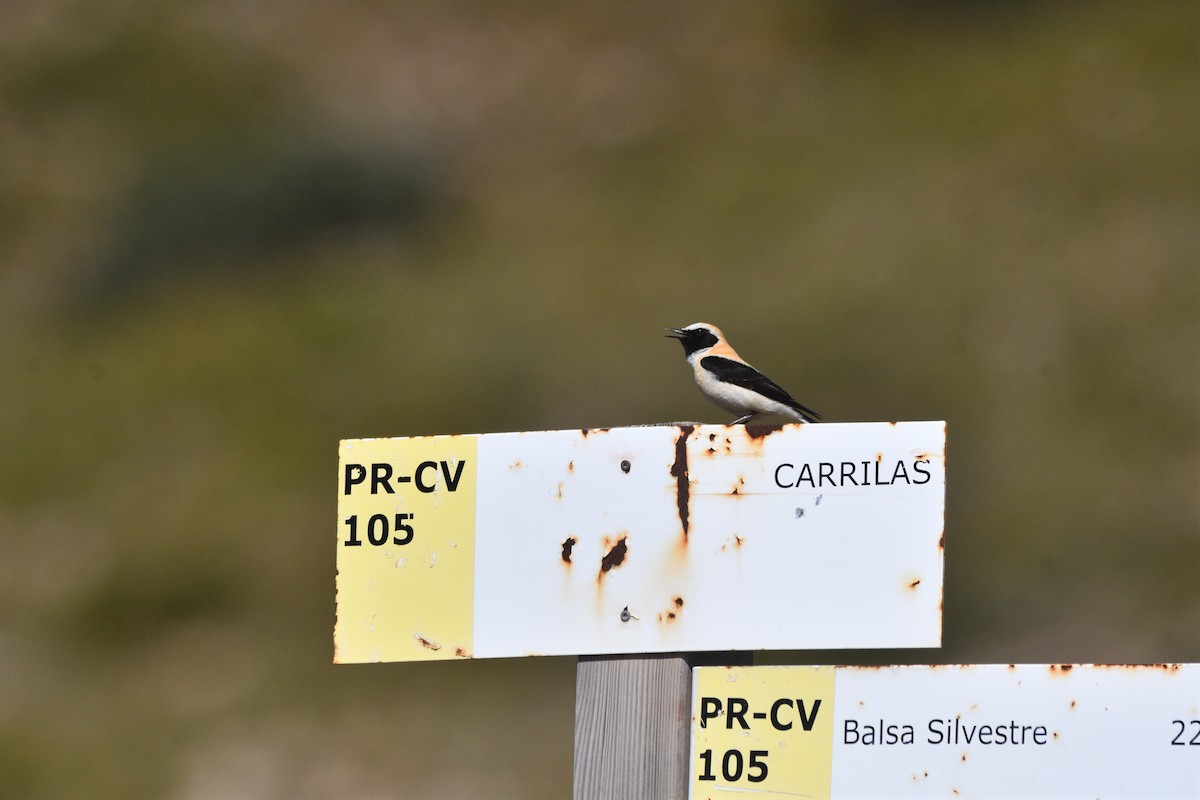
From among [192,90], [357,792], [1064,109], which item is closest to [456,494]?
[357,792]

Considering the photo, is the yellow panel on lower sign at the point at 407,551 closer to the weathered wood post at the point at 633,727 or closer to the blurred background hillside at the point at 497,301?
the weathered wood post at the point at 633,727

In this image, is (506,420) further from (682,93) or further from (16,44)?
(16,44)

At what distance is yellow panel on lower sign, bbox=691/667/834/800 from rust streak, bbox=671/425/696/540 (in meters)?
0.27

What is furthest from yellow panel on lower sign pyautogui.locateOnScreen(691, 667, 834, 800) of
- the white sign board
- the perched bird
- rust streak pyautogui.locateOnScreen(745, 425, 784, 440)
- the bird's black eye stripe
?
the bird's black eye stripe

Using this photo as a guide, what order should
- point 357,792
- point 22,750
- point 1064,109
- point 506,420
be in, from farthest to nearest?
point 1064,109
point 506,420
point 22,750
point 357,792

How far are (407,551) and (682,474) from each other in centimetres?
52

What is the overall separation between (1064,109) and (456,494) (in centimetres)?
1436

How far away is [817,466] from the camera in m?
2.75

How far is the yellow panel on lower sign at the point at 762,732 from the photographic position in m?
2.68

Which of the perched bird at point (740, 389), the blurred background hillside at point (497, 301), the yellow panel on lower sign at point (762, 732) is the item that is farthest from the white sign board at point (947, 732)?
the blurred background hillside at point (497, 301)

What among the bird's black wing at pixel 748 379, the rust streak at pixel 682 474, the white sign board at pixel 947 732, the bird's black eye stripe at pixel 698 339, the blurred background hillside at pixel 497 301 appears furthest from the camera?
the blurred background hillside at pixel 497 301

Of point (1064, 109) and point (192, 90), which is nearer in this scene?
point (1064, 109)

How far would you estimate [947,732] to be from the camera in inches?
106

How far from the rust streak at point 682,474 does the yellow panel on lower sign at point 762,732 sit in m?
0.27
